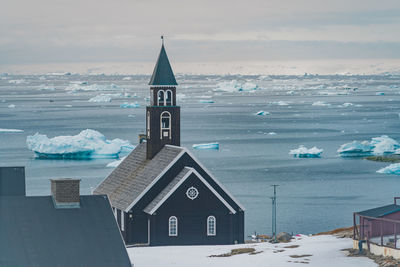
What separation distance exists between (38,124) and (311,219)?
295 feet

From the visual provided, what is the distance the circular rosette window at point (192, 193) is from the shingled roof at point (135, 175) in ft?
4.76

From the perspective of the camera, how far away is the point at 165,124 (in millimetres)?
40438

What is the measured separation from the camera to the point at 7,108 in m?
186

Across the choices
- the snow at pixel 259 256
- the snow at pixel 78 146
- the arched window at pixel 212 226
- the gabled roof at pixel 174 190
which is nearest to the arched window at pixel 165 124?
the gabled roof at pixel 174 190

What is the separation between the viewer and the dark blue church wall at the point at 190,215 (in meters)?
37.0

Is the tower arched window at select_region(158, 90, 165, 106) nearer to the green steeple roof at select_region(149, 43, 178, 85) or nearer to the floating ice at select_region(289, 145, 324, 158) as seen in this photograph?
the green steeple roof at select_region(149, 43, 178, 85)

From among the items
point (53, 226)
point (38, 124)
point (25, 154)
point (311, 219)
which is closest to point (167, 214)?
point (53, 226)

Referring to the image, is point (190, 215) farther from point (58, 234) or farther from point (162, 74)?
point (58, 234)

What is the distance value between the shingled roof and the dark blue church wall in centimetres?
130

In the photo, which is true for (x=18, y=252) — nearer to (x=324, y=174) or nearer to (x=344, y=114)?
(x=324, y=174)

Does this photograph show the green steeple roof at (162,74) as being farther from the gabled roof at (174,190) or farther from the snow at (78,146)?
the snow at (78,146)

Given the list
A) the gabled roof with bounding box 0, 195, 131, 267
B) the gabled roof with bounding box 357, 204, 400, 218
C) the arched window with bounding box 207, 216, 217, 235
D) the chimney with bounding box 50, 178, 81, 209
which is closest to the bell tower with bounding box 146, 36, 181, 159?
the arched window with bounding box 207, 216, 217, 235

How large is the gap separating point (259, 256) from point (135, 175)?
9.82 metres

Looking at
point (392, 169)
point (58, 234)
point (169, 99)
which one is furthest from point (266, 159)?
point (58, 234)
